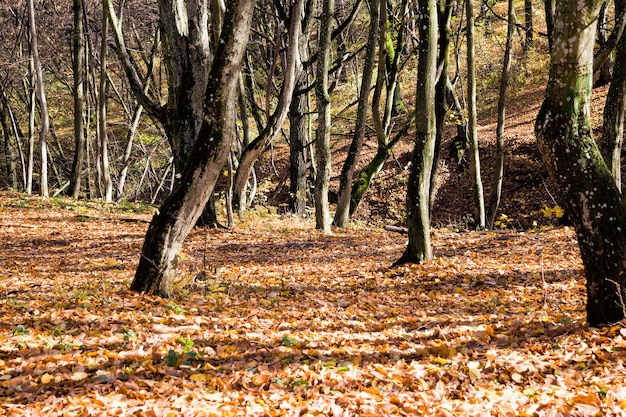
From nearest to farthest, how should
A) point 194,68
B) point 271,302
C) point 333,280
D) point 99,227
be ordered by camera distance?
point 271,302, point 333,280, point 194,68, point 99,227

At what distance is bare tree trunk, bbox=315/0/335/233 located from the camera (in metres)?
11.1

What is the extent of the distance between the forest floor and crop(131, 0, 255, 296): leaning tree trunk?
81 centimetres

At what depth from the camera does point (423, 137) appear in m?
7.75

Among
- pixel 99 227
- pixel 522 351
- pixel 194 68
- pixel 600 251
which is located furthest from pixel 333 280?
pixel 99 227

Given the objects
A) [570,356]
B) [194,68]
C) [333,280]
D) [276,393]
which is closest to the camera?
[276,393]

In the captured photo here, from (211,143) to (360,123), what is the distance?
6.49 metres

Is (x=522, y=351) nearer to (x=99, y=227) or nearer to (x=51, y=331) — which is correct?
(x=51, y=331)

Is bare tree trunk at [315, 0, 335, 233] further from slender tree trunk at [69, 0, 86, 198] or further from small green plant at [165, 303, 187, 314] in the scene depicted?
slender tree trunk at [69, 0, 86, 198]

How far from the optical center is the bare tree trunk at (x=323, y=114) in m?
11.1

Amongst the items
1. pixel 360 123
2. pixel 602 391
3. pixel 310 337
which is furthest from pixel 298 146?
pixel 602 391

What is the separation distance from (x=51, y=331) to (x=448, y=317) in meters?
4.14

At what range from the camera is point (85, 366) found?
4148 mm

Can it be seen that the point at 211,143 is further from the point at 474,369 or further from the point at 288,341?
the point at 474,369

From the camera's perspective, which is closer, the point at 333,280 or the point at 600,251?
the point at 600,251
